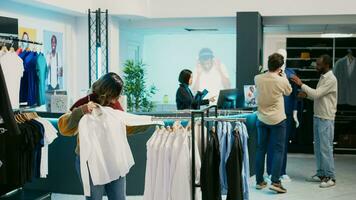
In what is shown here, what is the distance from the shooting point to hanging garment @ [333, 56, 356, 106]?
9.77 m

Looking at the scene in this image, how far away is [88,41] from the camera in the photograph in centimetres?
878

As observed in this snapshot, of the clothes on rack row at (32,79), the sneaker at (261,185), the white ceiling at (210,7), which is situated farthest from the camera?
the white ceiling at (210,7)

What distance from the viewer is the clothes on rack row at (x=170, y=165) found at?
346 cm

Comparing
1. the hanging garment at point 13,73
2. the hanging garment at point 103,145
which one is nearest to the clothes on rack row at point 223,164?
the hanging garment at point 103,145

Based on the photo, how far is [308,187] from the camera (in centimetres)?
662

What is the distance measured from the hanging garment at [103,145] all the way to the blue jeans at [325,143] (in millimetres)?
3560

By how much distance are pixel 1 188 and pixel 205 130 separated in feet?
7.29

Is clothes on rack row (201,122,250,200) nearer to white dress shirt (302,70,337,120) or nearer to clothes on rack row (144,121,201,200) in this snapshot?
clothes on rack row (144,121,201,200)

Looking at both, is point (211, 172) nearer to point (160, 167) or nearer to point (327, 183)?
point (160, 167)

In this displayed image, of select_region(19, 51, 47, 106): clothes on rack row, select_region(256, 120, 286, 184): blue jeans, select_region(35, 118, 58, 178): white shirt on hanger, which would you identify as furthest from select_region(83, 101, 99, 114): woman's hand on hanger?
select_region(256, 120, 286, 184): blue jeans

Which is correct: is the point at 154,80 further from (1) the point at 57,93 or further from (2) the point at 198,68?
(1) the point at 57,93

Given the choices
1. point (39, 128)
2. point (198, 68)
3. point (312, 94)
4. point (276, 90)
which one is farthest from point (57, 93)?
point (198, 68)

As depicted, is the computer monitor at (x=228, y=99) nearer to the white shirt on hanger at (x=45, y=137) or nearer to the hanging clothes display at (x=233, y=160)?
the white shirt on hanger at (x=45, y=137)

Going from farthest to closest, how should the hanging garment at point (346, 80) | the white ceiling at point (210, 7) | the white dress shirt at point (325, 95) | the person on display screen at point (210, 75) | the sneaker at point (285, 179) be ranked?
the person on display screen at point (210, 75), the hanging garment at point (346, 80), the white ceiling at point (210, 7), the sneaker at point (285, 179), the white dress shirt at point (325, 95)
